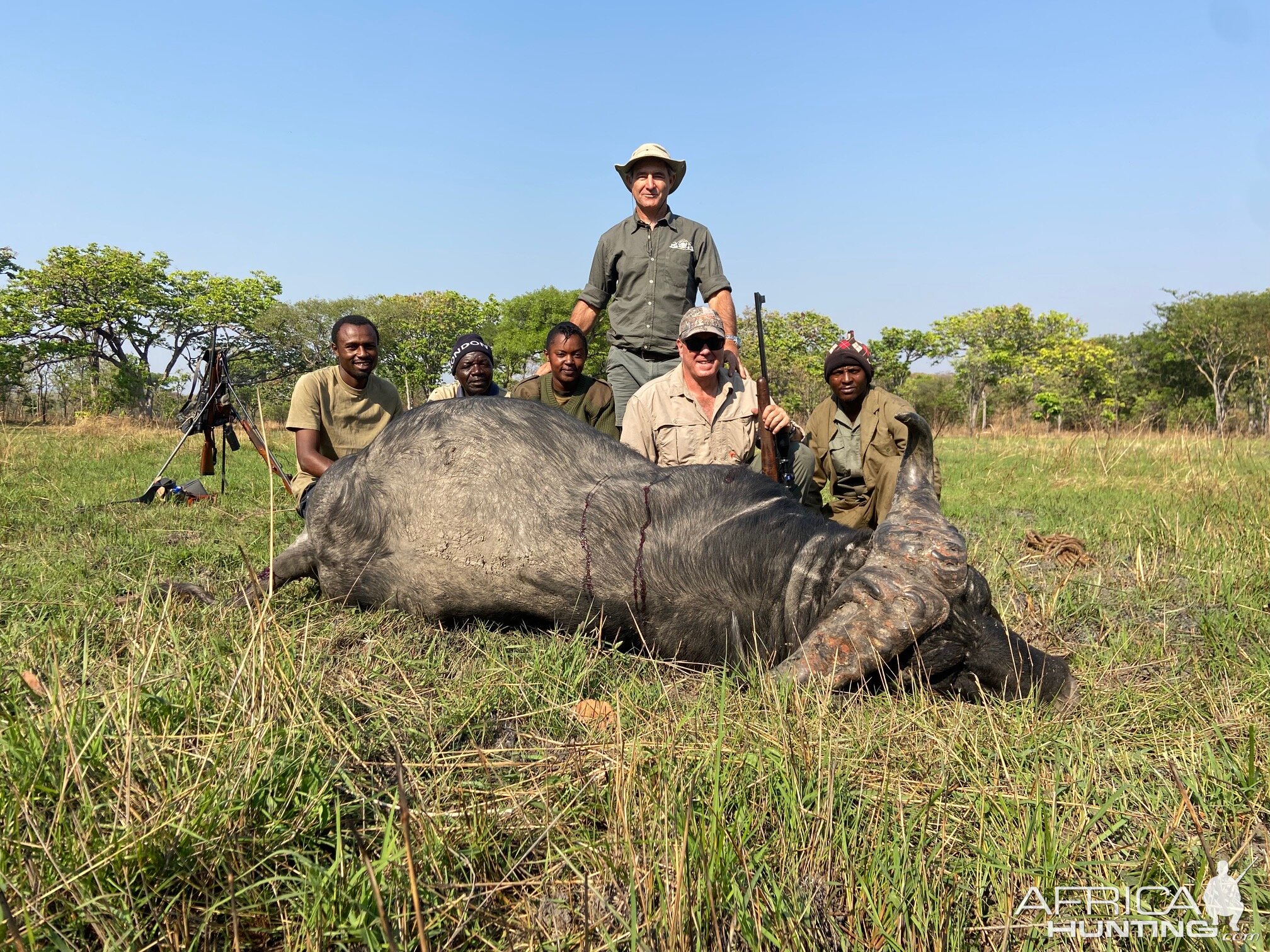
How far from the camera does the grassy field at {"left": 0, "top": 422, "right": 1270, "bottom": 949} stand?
5.30 feet

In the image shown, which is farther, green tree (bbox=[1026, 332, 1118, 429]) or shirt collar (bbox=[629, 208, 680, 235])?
green tree (bbox=[1026, 332, 1118, 429])

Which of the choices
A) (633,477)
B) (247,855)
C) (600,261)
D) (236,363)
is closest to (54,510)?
(600,261)

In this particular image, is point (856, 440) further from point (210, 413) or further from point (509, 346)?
point (509, 346)

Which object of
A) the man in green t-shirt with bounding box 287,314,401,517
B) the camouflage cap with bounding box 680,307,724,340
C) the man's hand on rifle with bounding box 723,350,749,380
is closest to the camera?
the camouflage cap with bounding box 680,307,724,340

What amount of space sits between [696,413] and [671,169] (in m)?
1.97

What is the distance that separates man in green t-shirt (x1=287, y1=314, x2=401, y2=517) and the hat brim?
196 cm

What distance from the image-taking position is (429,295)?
168 feet

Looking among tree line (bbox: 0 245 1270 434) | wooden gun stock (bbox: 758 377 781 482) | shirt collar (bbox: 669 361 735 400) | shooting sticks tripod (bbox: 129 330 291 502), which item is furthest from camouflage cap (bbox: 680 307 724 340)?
tree line (bbox: 0 245 1270 434)

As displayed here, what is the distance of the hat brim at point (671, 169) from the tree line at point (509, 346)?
21.0m

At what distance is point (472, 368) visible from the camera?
18.7 ft

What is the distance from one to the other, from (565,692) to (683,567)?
0.61 meters

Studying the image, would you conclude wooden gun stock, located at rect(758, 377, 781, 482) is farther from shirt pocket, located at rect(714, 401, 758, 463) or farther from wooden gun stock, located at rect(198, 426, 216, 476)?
wooden gun stock, located at rect(198, 426, 216, 476)

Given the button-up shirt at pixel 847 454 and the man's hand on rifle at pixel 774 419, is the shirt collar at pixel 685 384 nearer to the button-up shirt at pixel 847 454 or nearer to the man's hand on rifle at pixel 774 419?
the man's hand on rifle at pixel 774 419

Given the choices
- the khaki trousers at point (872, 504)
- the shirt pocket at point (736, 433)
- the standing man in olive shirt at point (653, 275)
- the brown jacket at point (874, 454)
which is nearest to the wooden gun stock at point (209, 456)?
the standing man in olive shirt at point (653, 275)
